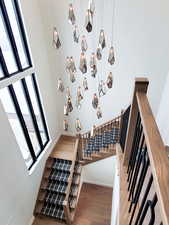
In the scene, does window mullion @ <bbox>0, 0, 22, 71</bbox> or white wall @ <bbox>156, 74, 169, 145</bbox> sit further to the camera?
white wall @ <bbox>156, 74, 169, 145</bbox>

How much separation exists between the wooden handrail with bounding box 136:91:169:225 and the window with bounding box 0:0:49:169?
2.60m

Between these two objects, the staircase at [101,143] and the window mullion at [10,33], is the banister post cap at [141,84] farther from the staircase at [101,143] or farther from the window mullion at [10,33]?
the staircase at [101,143]

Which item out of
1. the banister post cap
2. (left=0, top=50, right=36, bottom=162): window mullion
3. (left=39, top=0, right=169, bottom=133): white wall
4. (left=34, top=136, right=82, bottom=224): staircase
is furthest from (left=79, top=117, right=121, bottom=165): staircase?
the banister post cap

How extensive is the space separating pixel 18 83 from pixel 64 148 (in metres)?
2.75

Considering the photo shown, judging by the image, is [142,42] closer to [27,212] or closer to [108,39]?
[108,39]

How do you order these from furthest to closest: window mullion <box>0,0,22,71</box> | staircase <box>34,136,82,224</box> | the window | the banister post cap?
staircase <box>34,136,82,224</box> < the window < window mullion <box>0,0,22,71</box> < the banister post cap

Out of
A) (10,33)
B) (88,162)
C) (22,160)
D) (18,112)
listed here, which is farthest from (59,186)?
(10,33)

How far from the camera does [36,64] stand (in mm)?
3861

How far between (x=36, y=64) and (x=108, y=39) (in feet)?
6.49

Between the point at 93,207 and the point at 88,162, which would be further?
the point at 88,162

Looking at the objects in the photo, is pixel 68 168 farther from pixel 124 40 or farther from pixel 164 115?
pixel 124 40

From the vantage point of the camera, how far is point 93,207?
4.80 m

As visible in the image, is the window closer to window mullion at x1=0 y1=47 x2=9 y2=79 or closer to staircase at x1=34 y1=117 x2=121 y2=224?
window mullion at x1=0 y1=47 x2=9 y2=79

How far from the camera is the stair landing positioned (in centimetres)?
495
